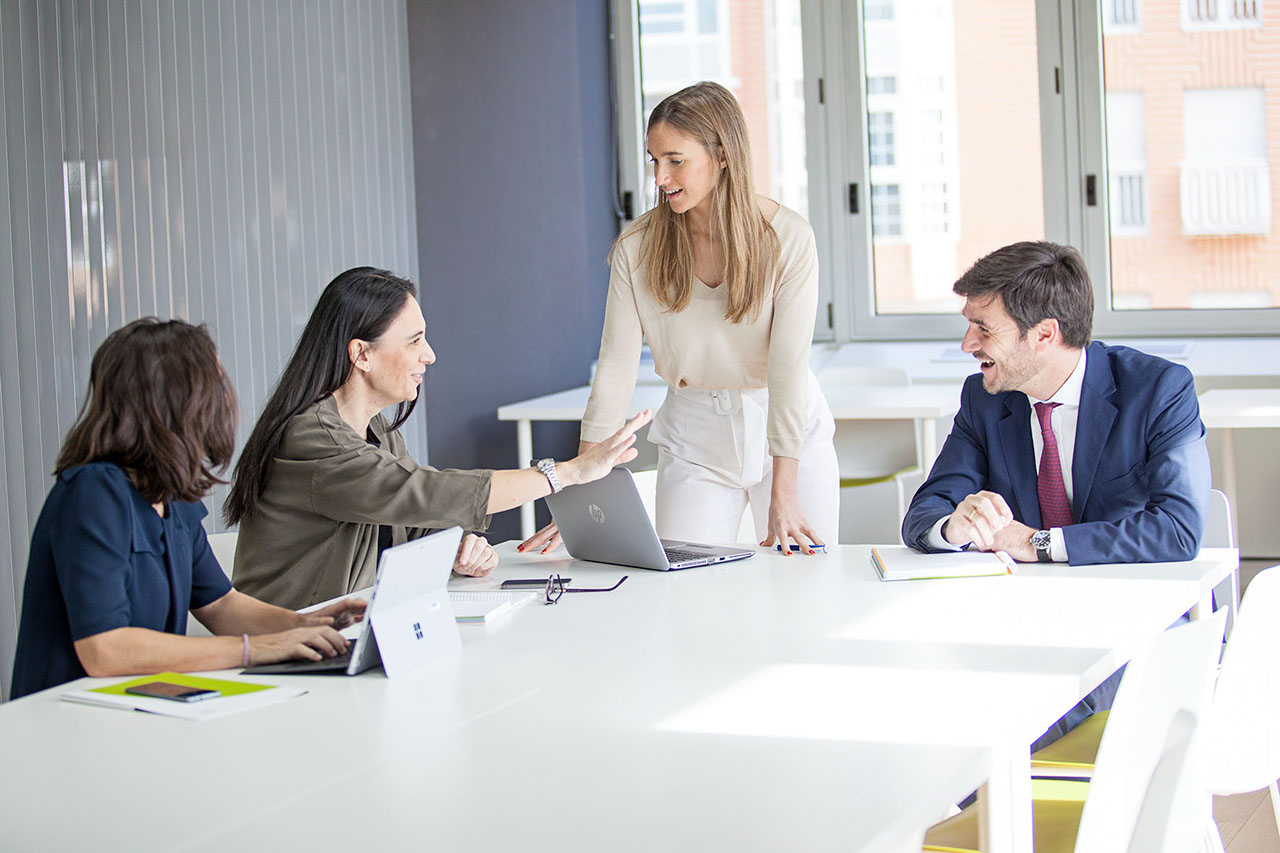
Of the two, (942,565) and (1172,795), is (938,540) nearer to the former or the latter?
(942,565)

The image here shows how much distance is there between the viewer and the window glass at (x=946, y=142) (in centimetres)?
548

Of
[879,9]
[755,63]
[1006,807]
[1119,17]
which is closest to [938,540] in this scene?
[1006,807]

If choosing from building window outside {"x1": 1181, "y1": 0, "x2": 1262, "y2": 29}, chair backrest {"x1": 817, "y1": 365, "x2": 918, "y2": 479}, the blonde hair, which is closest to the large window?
building window outside {"x1": 1181, "y1": 0, "x2": 1262, "y2": 29}

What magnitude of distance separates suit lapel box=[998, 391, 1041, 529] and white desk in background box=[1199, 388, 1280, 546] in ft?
5.20

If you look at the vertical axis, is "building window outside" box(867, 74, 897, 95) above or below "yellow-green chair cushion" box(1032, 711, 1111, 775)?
above

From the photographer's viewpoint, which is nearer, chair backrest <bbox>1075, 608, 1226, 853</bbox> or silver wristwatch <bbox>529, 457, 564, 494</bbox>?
chair backrest <bbox>1075, 608, 1226, 853</bbox>

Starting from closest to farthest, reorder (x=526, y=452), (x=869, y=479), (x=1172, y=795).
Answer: (x=1172, y=795), (x=869, y=479), (x=526, y=452)

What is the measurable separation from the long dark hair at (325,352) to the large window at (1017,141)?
3797 mm

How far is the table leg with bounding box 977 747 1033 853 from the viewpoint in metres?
1.42

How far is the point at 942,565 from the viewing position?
2193mm

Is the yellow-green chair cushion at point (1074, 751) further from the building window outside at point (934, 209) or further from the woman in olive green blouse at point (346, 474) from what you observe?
the building window outside at point (934, 209)

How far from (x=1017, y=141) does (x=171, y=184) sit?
3402 millimetres

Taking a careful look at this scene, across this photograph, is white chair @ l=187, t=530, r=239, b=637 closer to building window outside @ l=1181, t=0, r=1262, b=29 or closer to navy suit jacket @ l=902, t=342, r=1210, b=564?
navy suit jacket @ l=902, t=342, r=1210, b=564

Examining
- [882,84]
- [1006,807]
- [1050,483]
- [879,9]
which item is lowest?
[1006,807]
